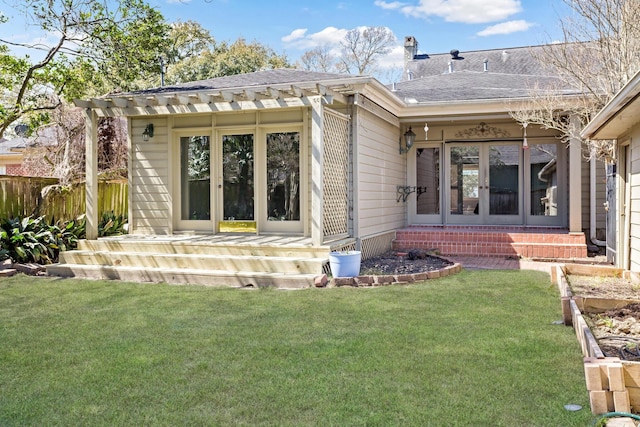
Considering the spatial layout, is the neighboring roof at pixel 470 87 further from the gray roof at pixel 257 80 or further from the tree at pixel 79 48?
the tree at pixel 79 48

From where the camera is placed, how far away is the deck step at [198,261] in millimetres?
6959

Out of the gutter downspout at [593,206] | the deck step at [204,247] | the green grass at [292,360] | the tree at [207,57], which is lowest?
the green grass at [292,360]

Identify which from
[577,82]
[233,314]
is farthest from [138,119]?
[577,82]

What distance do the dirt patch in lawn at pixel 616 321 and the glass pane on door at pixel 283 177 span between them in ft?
14.7

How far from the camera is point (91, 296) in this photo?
6012mm

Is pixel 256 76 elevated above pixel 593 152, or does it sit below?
above

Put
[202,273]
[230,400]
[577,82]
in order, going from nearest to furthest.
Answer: [230,400] < [202,273] < [577,82]

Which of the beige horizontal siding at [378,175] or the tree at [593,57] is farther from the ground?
the tree at [593,57]

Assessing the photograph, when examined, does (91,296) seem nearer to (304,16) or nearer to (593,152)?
(593,152)

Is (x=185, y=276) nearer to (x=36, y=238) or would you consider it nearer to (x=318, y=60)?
(x=36, y=238)

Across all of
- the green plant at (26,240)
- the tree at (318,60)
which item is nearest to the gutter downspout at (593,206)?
the green plant at (26,240)

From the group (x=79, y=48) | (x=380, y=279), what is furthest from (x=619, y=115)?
(x=79, y=48)

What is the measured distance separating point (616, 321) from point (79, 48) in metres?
10.6

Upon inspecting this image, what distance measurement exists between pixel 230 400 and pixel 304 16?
29252 mm
